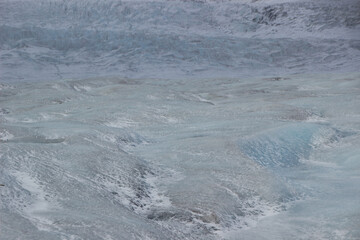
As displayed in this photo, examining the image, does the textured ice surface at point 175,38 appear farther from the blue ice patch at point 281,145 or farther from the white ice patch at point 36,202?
the white ice patch at point 36,202

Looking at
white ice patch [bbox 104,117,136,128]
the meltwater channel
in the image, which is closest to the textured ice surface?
the meltwater channel

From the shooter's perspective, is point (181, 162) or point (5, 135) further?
point (5, 135)

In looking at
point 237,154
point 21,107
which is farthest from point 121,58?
point 237,154

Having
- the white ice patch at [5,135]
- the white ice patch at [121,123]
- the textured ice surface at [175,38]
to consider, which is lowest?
the textured ice surface at [175,38]

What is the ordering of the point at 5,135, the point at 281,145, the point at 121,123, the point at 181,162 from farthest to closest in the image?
1. the point at 121,123
2. the point at 281,145
3. the point at 5,135
4. the point at 181,162

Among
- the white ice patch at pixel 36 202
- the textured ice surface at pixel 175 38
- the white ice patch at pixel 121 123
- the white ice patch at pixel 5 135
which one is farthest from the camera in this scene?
the textured ice surface at pixel 175 38

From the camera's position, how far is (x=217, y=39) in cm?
2556

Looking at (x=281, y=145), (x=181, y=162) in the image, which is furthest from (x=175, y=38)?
(x=181, y=162)

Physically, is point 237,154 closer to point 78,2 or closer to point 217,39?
point 217,39

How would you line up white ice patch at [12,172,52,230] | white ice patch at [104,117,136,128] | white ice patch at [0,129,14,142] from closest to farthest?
white ice patch at [12,172,52,230] → white ice patch at [0,129,14,142] → white ice patch at [104,117,136,128]

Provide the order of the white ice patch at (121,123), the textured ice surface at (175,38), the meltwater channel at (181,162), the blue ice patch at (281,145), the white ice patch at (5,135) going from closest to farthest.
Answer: the meltwater channel at (181,162)
the white ice patch at (5,135)
the blue ice patch at (281,145)
the white ice patch at (121,123)
the textured ice surface at (175,38)

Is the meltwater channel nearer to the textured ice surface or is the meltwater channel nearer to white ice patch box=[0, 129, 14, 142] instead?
white ice patch box=[0, 129, 14, 142]

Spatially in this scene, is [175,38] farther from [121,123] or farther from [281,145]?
[281,145]

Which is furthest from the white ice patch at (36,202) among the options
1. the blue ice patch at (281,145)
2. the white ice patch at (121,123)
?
the white ice patch at (121,123)
